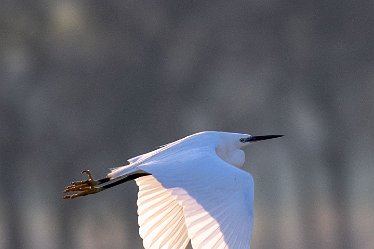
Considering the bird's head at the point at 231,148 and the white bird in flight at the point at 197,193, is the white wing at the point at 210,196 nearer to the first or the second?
the white bird in flight at the point at 197,193

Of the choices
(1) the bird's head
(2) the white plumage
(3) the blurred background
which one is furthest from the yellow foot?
(3) the blurred background

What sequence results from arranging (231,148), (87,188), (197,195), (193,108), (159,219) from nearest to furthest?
(197,195)
(159,219)
(231,148)
(87,188)
(193,108)

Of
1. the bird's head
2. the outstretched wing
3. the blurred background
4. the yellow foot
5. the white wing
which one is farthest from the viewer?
the blurred background

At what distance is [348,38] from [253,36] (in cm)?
52

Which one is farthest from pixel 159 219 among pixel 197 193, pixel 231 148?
pixel 197 193

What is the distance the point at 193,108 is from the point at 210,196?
2.86 m

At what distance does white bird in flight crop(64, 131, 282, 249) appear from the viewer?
51.9 inches

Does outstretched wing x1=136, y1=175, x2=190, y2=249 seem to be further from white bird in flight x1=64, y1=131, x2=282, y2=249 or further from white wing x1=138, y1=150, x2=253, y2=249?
white wing x1=138, y1=150, x2=253, y2=249

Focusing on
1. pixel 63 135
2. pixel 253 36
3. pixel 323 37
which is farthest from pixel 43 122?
pixel 323 37

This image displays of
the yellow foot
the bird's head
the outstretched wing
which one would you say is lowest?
the outstretched wing

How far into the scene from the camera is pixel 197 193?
1.39 metres

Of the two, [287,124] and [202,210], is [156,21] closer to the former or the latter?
[287,124]

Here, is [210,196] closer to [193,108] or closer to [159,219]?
[159,219]

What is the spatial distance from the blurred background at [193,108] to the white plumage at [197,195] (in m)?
2.04
